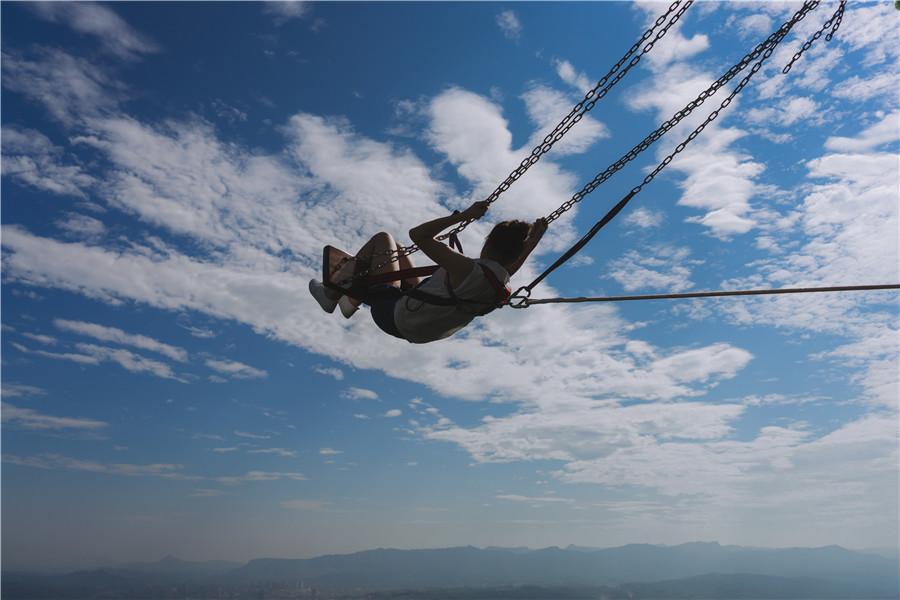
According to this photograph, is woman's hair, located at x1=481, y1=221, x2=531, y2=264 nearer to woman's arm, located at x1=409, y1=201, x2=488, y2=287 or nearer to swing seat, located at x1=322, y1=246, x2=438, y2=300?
woman's arm, located at x1=409, y1=201, x2=488, y2=287

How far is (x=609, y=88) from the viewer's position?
6086 millimetres

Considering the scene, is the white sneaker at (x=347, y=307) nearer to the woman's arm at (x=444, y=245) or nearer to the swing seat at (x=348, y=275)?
the swing seat at (x=348, y=275)

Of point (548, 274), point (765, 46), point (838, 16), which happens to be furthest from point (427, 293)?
point (838, 16)

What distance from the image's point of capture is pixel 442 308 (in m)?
5.87

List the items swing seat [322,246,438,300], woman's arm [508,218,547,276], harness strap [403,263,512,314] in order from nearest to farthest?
harness strap [403,263,512,314], woman's arm [508,218,547,276], swing seat [322,246,438,300]

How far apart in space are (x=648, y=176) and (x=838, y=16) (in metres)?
2.15

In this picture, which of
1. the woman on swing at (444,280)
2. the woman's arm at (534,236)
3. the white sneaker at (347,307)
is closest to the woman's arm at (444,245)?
the woman on swing at (444,280)

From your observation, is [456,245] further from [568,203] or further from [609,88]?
[609,88]

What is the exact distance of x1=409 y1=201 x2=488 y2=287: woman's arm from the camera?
5.43 metres

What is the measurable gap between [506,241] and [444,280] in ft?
2.21

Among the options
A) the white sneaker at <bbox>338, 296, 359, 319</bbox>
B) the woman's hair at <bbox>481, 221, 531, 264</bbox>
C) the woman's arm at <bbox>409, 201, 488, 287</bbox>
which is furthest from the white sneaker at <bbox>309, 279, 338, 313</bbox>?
the woman's hair at <bbox>481, 221, 531, 264</bbox>

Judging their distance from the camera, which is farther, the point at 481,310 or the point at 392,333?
the point at 392,333

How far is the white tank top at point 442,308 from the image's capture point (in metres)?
5.58

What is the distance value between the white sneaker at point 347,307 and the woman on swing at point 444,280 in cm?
18
